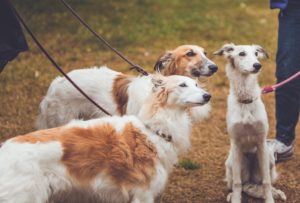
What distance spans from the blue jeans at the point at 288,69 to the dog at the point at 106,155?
1.92 m

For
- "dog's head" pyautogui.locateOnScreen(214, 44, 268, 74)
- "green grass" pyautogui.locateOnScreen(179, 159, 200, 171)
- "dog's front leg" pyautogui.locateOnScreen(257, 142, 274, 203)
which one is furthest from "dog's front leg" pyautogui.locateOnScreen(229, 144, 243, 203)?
"green grass" pyautogui.locateOnScreen(179, 159, 200, 171)

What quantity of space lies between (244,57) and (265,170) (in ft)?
3.34

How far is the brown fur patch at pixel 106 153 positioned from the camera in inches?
155

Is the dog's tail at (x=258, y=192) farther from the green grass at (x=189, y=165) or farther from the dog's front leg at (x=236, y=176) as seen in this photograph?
the green grass at (x=189, y=165)

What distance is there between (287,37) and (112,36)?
6.00 m

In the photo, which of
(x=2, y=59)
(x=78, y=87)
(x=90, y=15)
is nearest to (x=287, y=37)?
(x=78, y=87)

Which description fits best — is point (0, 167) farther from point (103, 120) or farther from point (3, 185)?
point (103, 120)

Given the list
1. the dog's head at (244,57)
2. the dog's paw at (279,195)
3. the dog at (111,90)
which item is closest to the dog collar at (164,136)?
the dog at (111,90)

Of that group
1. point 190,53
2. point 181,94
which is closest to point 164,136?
point 181,94

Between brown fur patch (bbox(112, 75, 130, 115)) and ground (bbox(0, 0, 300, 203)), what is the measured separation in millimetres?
769

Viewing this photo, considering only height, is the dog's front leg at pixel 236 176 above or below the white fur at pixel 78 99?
below

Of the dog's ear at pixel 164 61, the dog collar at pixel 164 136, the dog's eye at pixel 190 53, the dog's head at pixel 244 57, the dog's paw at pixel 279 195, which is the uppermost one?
the dog's head at pixel 244 57

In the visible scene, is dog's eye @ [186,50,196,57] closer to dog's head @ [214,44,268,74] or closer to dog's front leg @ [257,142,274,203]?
dog's head @ [214,44,268,74]

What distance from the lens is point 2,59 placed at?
4.96 metres
